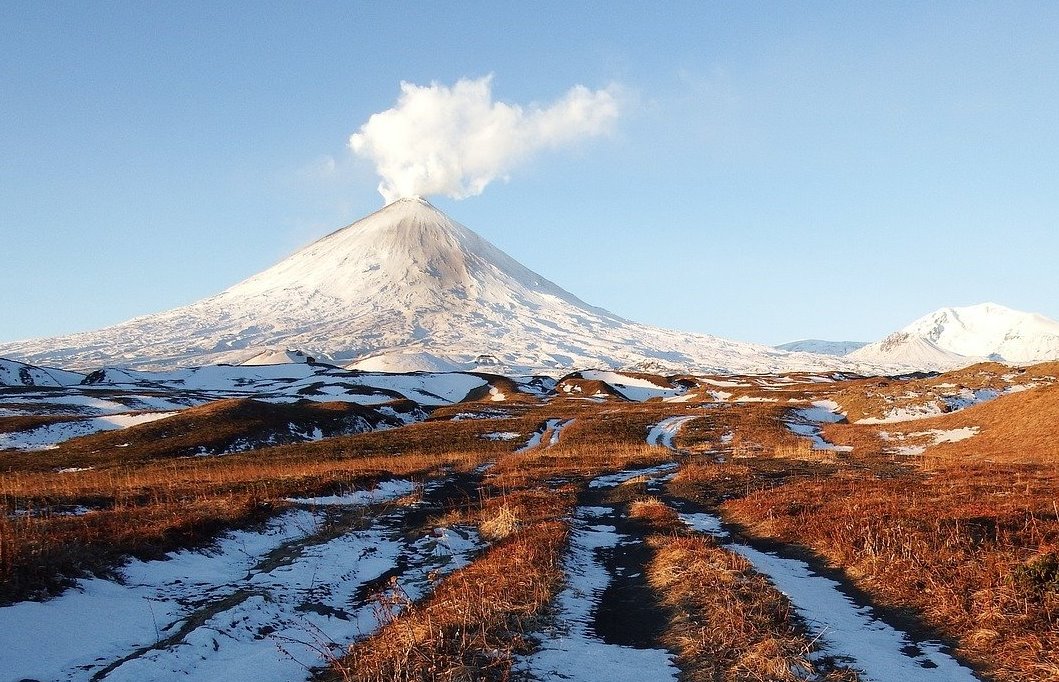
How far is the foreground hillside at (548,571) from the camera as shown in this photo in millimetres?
8906

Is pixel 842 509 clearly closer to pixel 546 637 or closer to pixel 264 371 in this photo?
pixel 546 637

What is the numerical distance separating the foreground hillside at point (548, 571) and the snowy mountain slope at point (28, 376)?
11435 cm

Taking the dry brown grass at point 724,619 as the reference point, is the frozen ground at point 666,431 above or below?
below

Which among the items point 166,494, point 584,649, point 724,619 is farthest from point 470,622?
point 166,494

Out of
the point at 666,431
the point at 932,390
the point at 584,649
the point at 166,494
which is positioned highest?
the point at 932,390

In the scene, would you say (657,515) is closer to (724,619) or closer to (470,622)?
(724,619)

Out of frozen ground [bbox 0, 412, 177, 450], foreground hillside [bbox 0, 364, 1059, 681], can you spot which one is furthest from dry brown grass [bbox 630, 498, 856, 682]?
frozen ground [bbox 0, 412, 177, 450]

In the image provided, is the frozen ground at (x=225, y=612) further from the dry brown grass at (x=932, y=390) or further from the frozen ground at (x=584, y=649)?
the dry brown grass at (x=932, y=390)

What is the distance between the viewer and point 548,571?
506 inches

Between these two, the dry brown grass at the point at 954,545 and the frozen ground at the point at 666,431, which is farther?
the frozen ground at the point at 666,431

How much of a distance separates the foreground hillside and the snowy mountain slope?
375ft

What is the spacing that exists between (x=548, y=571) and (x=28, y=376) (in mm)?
153307

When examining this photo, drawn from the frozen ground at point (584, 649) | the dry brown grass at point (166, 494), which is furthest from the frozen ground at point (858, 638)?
the dry brown grass at point (166, 494)

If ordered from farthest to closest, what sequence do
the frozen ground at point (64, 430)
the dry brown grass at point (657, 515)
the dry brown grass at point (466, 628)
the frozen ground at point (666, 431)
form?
1. the frozen ground at point (666, 431)
2. the frozen ground at point (64, 430)
3. the dry brown grass at point (657, 515)
4. the dry brown grass at point (466, 628)
